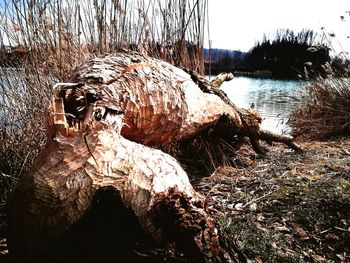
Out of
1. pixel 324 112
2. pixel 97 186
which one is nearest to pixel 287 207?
pixel 97 186

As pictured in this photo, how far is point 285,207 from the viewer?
80.3 inches

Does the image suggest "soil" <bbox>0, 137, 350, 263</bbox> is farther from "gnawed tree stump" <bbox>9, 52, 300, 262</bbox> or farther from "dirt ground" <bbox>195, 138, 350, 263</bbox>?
"gnawed tree stump" <bbox>9, 52, 300, 262</bbox>

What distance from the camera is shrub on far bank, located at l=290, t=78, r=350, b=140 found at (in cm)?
492

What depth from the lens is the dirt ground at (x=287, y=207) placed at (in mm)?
1635

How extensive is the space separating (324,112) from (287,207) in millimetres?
3855

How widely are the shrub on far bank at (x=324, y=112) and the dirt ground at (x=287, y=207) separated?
202 centimetres

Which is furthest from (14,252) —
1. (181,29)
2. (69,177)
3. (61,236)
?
(181,29)

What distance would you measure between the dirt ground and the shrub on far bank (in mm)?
2017

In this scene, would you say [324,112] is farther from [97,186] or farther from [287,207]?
[97,186]

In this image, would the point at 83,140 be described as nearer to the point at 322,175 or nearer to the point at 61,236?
the point at 61,236

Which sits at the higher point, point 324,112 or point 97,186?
point 97,186

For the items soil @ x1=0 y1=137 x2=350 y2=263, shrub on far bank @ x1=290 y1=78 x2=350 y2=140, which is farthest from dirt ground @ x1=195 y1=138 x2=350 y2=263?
shrub on far bank @ x1=290 y1=78 x2=350 y2=140

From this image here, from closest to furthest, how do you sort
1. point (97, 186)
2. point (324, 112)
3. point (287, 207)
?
point (97, 186), point (287, 207), point (324, 112)

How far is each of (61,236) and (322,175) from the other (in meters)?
2.11
